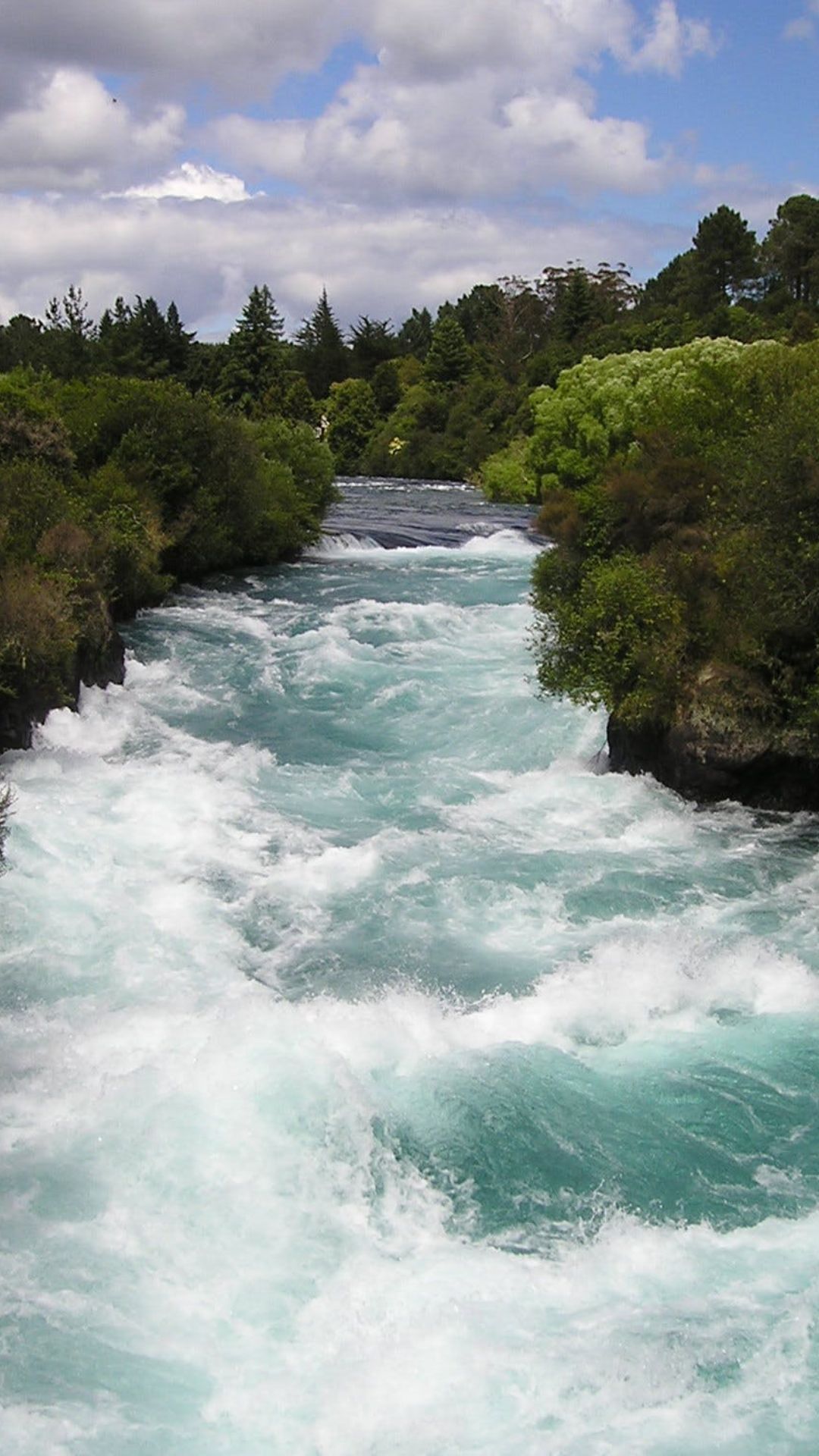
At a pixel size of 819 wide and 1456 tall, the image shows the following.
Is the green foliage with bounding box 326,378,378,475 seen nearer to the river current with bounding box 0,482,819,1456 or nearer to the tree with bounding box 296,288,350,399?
the tree with bounding box 296,288,350,399

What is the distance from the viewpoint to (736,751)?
1555 centimetres

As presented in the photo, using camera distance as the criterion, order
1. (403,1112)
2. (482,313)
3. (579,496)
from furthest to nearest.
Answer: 1. (482,313)
2. (579,496)
3. (403,1112)

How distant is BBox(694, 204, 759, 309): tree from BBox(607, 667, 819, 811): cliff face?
6184 cm

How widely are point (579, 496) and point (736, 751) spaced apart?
340 inches

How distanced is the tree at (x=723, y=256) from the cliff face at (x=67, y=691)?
2307 inches

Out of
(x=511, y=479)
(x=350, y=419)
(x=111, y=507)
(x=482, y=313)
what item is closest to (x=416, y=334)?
(x=482, y=313)

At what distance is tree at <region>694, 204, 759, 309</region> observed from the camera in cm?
7169

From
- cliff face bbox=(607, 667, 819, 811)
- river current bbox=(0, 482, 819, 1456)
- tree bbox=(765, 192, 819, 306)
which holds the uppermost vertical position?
→ tree bbox=(765, 192, 819, 306)

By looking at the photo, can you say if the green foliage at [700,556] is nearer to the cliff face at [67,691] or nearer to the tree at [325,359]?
the cliff face at [67,691]

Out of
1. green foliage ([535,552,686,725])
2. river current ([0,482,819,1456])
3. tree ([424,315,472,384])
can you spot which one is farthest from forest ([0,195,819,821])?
tree ([424,315,472,384])

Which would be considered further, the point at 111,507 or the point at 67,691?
the point at 111,507

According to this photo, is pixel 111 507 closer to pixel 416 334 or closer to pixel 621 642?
pixel 621 642

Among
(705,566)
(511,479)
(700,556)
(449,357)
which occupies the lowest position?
(705,566)

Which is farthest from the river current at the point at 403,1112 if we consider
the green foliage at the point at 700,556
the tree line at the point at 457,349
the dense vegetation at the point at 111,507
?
the tree line at the point at 457,349
